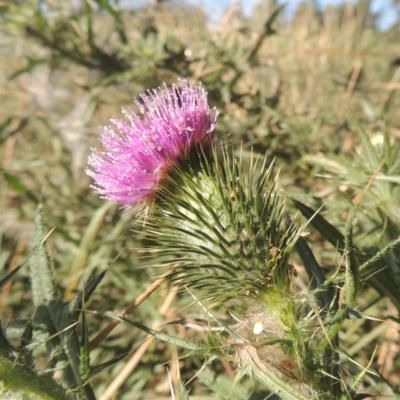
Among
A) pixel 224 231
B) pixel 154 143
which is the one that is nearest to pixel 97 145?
pixel 154 143

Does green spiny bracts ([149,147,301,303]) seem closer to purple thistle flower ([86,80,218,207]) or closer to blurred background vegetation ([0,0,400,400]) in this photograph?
purple thistle flower ([86,80,218,207])

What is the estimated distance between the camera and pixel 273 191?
1.15 meters

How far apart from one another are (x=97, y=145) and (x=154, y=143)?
7.03 ft

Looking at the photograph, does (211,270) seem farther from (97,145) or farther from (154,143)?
(97,145)

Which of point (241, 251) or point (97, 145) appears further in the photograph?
point (97, 145)

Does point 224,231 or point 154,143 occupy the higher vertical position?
point 154,143

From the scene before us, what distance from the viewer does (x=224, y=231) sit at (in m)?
1.08

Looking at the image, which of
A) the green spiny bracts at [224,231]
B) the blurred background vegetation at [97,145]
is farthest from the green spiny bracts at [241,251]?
the blurred background vegetation at [97,145]

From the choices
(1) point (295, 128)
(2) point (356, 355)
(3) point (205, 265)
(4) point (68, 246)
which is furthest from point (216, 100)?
(3) point (205, 265)

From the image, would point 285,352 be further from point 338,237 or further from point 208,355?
point 338,237

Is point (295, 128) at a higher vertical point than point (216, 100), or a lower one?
lower

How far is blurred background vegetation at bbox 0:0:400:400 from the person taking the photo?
4.91 feet

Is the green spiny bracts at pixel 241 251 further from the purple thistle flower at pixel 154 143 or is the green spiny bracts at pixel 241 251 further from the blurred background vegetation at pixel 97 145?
the blurred background vegetation at pixel 97 145

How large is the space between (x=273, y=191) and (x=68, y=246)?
1.56 m
